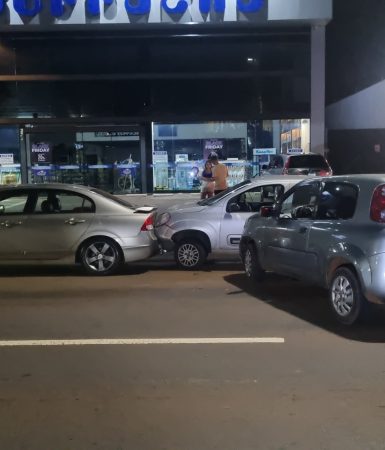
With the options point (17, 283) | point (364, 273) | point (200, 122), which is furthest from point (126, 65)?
point (364, 273)

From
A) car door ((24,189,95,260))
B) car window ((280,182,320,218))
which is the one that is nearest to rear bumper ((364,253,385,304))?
car window ((280,182,320,218))

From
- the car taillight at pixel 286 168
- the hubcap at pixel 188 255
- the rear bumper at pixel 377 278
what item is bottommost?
the hubcap at pixel 188 255

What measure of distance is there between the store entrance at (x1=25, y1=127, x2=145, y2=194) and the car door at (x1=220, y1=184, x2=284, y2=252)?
32.7 ft

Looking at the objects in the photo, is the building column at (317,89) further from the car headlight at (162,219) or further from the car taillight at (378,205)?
the car taillight at (378,205)

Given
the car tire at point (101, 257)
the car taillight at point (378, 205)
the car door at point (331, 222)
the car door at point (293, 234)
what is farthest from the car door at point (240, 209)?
the car taillight at point (378, 205)

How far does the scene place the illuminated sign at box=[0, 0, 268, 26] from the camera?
59.3 feet

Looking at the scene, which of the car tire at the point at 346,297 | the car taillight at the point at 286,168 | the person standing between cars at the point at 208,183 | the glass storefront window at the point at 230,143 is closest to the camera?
the car tire at the point at 346,297

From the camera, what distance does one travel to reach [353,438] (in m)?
3.82

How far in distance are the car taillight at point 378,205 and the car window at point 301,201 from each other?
111 centimetres

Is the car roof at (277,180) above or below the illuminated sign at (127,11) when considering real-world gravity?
below

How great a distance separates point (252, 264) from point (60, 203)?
11.0 feet

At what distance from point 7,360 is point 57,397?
116 cm

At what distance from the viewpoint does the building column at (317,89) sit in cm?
1895

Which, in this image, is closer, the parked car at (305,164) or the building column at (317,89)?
the parked car at (305,164)
